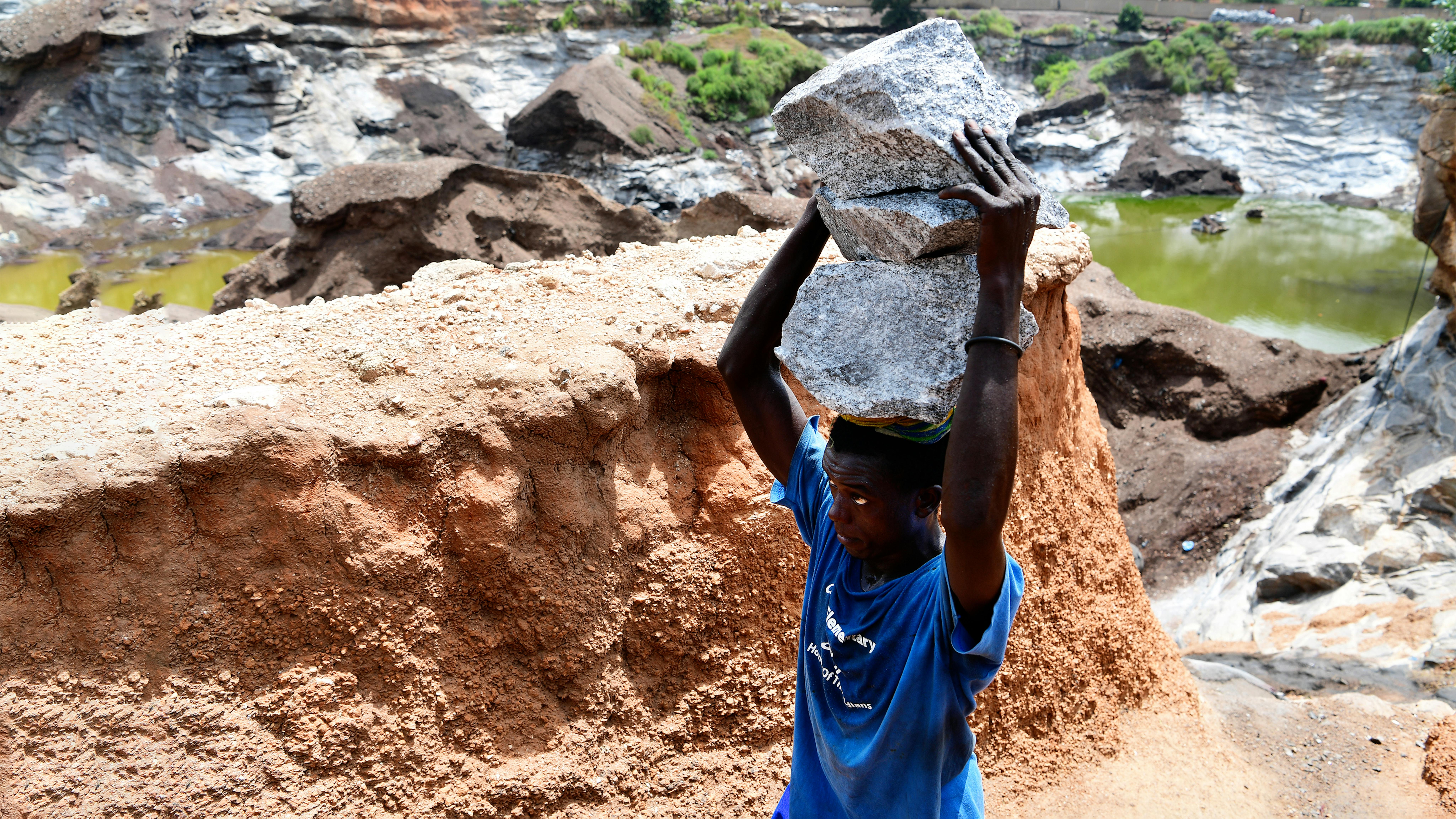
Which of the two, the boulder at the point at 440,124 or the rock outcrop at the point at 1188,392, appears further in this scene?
the boulder at the point at 440,124

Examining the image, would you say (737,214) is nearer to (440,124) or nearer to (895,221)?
(895,221)

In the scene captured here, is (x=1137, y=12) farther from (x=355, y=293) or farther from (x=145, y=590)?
(x=145, y=590)

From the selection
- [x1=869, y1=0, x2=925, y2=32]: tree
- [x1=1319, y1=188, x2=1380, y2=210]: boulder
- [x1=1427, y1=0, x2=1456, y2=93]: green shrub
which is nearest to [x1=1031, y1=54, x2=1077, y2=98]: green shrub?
[x1=869, y1=0, x2=925, y2=32]: tree

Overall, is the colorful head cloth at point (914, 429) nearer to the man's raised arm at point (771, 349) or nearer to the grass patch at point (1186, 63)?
the man's raised arm at point (771, 349)

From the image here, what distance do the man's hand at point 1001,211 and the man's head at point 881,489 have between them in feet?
1.22

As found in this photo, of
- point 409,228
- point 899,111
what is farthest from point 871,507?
point 409,228

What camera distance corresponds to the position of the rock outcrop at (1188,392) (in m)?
9.64

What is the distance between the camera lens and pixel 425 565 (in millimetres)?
2855

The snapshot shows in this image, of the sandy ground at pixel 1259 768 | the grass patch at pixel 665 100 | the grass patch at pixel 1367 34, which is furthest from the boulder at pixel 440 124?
the grass patch at pixel 1367 34

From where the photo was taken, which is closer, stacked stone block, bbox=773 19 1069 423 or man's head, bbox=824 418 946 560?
man's head, bbox=824 418 946 560

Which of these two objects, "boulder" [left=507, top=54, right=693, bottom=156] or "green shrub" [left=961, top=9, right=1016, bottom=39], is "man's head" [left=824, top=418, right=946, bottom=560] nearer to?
"boulder" [left=507, top=54, right=693, bottom=156]

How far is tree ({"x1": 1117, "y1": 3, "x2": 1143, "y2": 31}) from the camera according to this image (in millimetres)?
28891

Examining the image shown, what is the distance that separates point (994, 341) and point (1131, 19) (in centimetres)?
3208

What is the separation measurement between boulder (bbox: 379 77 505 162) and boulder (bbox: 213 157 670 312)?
1076 cm
